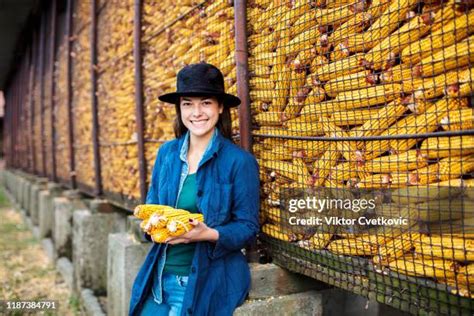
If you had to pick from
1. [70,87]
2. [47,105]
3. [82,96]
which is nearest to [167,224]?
[82,96]

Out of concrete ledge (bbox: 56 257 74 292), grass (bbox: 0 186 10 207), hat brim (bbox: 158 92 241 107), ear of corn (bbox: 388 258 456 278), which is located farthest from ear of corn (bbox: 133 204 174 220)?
grass (bbox: 0 186 10 207)

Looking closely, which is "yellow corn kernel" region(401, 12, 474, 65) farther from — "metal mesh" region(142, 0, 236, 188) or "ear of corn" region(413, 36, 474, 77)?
"metal mesh" region(142, 0, 236, 188)

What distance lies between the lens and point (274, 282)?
2633mm

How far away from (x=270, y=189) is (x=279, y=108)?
473 mm

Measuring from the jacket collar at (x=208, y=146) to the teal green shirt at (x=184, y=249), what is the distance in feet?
0.39

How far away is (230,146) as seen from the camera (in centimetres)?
237

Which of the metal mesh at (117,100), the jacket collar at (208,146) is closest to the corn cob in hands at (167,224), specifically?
the jacket collar at (208,146)

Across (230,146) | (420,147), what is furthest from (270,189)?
(420,147)

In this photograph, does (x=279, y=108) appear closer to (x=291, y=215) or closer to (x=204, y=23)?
(x=291, y=215)

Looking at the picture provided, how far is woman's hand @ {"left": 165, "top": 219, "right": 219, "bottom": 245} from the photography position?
81.4 inches

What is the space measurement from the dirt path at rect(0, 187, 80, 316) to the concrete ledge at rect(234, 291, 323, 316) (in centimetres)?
337

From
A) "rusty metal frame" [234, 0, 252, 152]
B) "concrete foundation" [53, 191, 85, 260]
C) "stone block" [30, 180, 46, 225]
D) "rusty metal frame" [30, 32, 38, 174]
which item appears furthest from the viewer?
"rusty metal frame" [30, 32, 38, 174]

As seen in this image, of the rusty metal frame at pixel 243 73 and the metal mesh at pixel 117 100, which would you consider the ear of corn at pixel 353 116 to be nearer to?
the rusty metal frame at pixel 243 73

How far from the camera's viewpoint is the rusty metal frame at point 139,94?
4.45 metres
